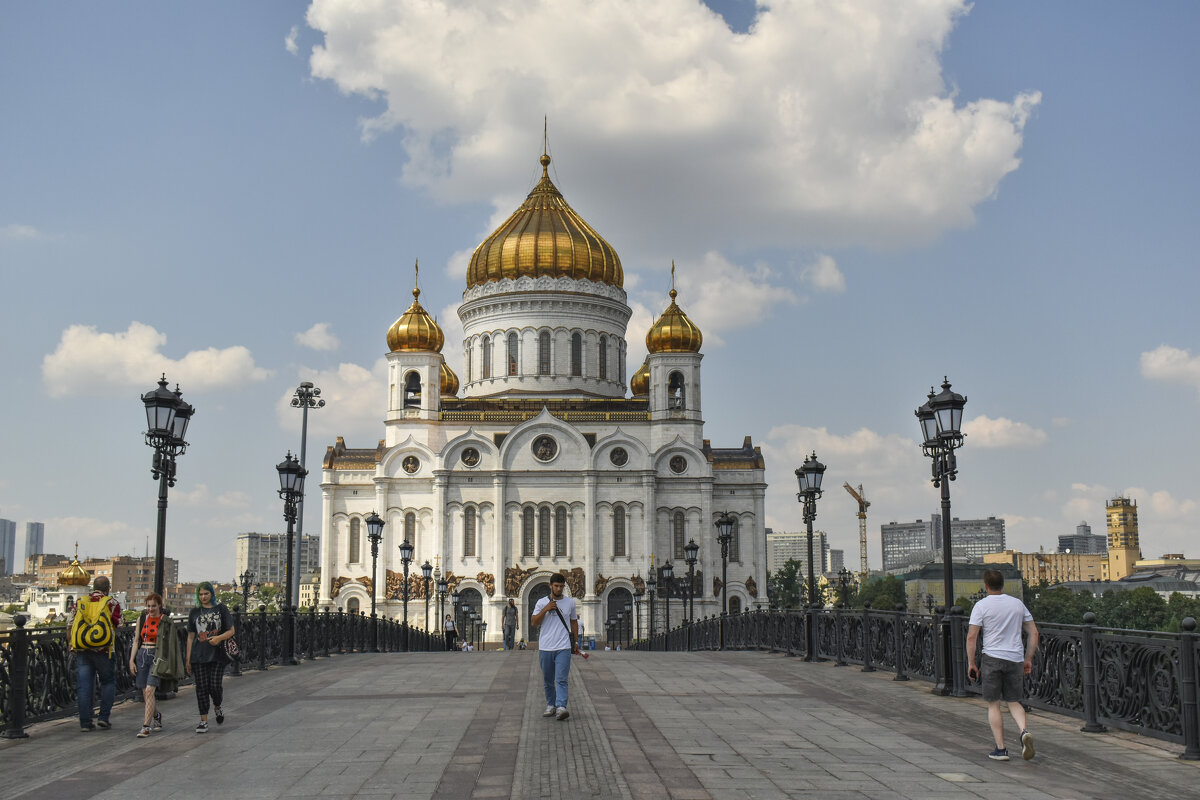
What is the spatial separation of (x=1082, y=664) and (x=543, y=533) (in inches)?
1864

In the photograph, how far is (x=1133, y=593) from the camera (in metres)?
104

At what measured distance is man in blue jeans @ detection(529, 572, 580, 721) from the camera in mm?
12170

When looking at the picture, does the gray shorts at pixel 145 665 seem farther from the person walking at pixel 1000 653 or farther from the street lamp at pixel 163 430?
the person walking at pixel 1000 653

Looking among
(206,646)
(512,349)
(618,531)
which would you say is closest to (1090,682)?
(206,646)

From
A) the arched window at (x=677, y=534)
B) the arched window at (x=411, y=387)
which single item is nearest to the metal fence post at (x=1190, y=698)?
the arched window at (x=677, y=534)

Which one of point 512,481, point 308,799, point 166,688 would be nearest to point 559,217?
point 512,481

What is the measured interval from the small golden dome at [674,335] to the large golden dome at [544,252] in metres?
4.94

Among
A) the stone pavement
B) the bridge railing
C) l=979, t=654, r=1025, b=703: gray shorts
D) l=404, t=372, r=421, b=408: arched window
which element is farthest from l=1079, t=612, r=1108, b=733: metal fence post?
l=404, t=372, r=421, b=408: arched window

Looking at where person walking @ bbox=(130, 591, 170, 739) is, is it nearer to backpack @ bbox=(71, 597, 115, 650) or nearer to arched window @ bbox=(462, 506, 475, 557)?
backpack @ bbox=(71, 597, 115, 650)

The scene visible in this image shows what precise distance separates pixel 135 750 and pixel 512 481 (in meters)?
47.7

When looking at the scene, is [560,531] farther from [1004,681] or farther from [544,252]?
[1004,681]

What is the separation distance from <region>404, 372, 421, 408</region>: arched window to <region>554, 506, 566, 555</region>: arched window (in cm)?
953

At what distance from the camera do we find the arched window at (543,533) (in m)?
58.5

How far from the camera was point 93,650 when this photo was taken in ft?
41.3
